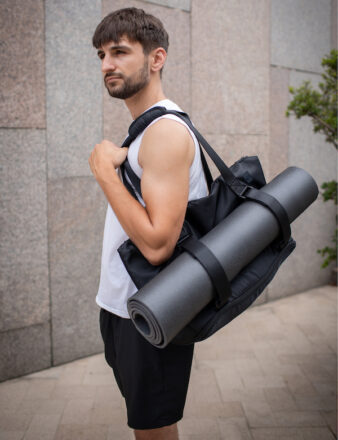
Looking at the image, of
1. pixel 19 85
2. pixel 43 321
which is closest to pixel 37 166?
pixel 19 85

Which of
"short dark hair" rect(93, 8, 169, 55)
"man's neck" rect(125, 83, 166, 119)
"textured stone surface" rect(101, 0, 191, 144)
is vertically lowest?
"man's neck" rect(125, 83, 166, 119)

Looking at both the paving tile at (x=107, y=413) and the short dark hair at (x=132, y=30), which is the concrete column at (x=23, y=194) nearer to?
the paving tile at (x=107, y=413)

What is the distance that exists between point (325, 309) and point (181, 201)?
12.1 ft

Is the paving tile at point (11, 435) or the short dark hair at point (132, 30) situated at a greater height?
the short dark hair at point (132, 30)

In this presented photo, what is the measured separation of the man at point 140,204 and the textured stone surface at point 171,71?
181 centimetres

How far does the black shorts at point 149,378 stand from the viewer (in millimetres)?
1590

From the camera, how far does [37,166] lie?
312 cm

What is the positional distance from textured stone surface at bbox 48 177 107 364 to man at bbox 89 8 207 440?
1.66m

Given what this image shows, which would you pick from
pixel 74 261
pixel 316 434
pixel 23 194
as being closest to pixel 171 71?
pixel 23 194

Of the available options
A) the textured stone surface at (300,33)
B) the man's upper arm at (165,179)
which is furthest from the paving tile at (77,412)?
the textured stone surface at (300,33)

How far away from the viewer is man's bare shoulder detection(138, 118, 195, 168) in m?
1.40

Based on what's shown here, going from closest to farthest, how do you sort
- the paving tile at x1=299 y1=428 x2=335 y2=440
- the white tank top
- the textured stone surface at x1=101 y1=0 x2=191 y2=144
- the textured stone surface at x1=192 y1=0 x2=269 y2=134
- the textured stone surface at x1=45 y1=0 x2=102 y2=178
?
1. the white tank top
2. the paving tile at x1=299 y1=428 x2=335 y2=440
3. the textured stone surface at x1=45 y1=0 x2=102 y2=178
4. the textured stone surface at x1=101 y1=0 x2=191 y2=144
5. the textured stone surface at x1=192 y1=0 x2=269 y2=134

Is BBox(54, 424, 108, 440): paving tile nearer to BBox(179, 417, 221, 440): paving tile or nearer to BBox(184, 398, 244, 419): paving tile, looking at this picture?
BBox(179, 417, 221, 440): paving tile

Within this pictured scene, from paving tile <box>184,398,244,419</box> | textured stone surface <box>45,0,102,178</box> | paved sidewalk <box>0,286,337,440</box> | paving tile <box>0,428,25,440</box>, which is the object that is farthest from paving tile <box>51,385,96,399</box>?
textured stone surface <box>45,0,102,178</box>
